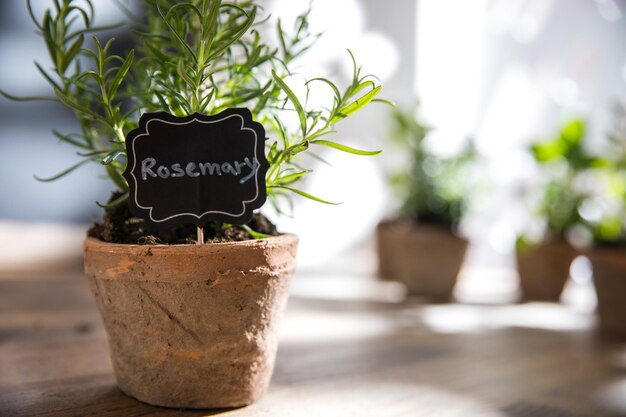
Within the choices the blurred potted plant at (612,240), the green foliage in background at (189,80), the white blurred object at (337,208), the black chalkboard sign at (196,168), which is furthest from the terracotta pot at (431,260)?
the black chalkboard sign at (196,168)

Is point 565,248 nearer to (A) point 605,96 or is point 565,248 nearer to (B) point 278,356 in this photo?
(A) point 605,96

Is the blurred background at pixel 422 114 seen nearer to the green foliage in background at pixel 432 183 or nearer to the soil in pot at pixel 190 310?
the green foliage in background at pixel 432 183

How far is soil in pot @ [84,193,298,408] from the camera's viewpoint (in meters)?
1.01

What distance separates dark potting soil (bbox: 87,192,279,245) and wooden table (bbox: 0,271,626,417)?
0.98 feet

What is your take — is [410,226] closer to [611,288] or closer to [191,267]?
[611,288]

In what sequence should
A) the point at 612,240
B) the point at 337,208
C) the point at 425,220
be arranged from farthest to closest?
1. the point at 337,208
2. the point at 425,220
3. the point at 612,240

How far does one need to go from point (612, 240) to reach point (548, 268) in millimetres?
512

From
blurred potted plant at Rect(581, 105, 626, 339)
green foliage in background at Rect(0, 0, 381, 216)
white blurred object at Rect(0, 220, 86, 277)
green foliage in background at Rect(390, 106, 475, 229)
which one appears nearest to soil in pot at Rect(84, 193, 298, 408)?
green foliage in background at Rect(0, 0, 381, 216)

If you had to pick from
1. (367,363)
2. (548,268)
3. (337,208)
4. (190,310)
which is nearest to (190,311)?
(190,310)

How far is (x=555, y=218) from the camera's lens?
283 cm

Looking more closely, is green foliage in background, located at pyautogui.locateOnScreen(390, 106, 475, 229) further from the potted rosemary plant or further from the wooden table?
the potted rosemary plant

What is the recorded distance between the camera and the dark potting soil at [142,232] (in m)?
1.10

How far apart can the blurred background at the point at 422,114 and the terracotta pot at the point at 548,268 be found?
11cm

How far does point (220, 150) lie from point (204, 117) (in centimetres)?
6
